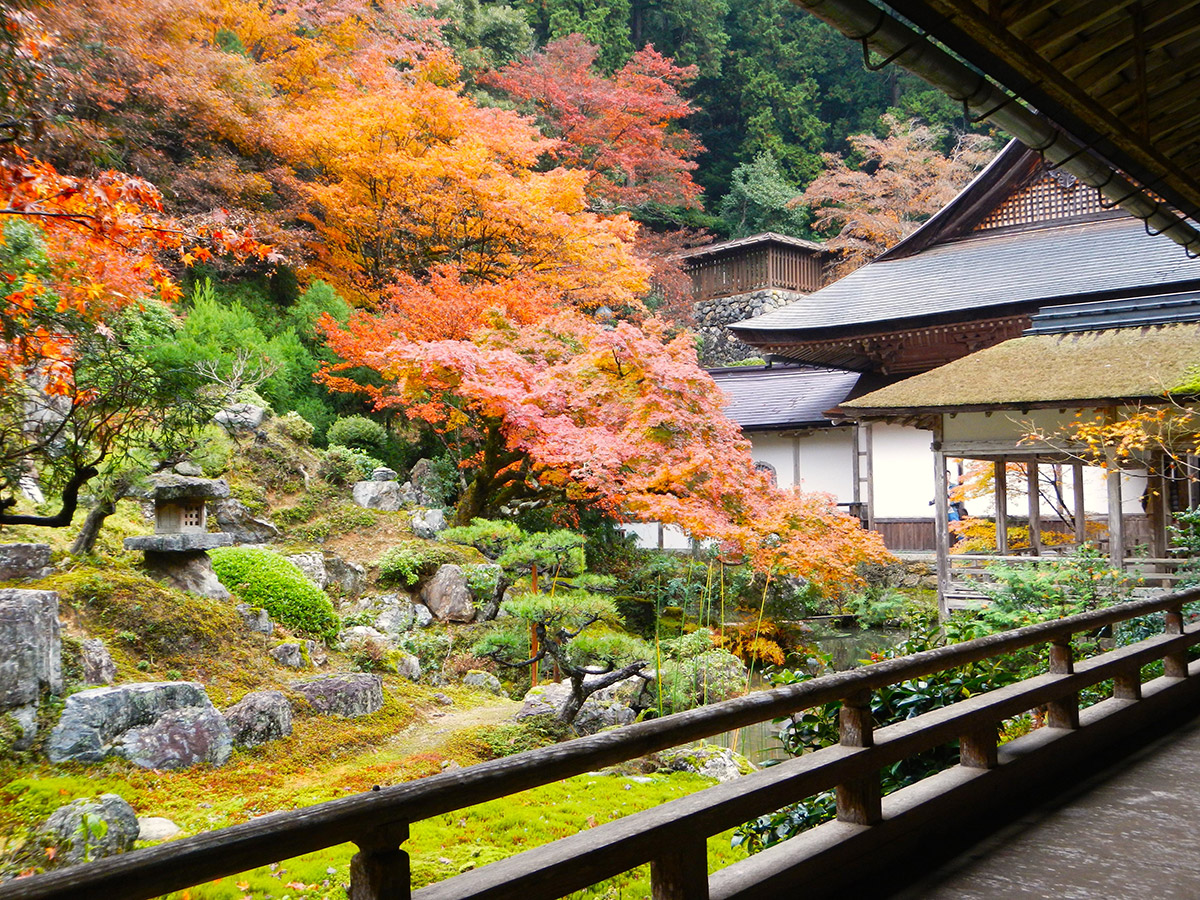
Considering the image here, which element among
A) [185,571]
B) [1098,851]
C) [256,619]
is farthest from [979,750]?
[185,571]

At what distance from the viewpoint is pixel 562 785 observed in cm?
532

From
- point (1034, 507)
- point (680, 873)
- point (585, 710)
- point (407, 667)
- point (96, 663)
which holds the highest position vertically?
point (1034, 507)

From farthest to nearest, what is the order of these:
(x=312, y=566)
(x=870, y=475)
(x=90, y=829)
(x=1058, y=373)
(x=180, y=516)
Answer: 1. (x=870, y=475)
2. (x=1058, y=373)
3. (x=312, y=566)
4. (x=180, y=516)
5. (x=90, y=829)

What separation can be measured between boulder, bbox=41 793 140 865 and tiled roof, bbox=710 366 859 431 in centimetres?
1252

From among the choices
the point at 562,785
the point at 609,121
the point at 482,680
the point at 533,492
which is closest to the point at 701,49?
the point at 609,121

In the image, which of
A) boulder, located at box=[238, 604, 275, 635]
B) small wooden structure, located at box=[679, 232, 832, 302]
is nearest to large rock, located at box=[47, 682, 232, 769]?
boulder, located at box=[238, 604, 275, 635]

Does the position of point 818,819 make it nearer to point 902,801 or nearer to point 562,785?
point 902,801

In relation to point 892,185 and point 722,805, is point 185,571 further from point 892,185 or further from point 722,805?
point 892,185

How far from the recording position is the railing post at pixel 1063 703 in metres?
3.53

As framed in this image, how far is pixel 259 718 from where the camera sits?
5.50m

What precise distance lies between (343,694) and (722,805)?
4957 mm

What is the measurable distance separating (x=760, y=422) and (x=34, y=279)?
12.6m

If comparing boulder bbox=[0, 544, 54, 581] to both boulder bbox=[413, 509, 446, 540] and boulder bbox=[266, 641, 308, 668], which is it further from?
boulder bbox=[413, 509, 446, 540]

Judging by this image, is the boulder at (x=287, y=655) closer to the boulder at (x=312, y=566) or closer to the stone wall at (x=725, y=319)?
the boulder at (x=312, y=566)
